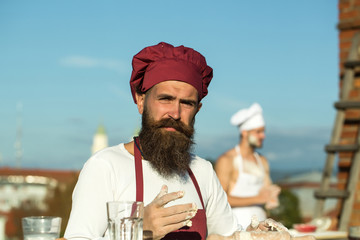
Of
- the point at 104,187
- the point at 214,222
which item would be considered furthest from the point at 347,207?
the point at 104,187

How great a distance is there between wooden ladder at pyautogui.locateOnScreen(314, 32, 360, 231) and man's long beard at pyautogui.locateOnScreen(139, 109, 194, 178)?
4.42 meters

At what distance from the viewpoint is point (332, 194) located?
652 centimetres

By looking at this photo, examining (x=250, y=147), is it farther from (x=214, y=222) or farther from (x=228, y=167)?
(x=214, y=222)

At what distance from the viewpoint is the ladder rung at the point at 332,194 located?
21.0 feet

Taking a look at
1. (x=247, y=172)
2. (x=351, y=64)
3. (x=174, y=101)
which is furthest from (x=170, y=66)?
(x=351, y=64)

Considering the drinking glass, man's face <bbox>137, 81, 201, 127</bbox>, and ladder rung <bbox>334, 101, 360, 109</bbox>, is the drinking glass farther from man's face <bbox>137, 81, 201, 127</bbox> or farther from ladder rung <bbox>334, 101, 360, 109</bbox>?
ladder rung <bbox>334, 101, 360, 109</bbox>

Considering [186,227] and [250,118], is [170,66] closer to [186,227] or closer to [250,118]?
[186,227]

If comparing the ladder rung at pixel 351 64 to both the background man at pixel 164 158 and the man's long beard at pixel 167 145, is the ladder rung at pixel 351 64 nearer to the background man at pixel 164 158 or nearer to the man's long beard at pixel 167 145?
the background man at pixel 164 158

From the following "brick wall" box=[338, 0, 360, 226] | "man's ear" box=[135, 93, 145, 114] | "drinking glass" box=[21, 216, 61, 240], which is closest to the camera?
"drinking glass" box=[21, 216, 61, 240]

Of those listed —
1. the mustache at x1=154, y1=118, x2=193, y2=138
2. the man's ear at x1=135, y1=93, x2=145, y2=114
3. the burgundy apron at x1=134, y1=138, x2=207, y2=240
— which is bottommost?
the burgundy apron at x1=134, y1=138, x2=207, y2=240

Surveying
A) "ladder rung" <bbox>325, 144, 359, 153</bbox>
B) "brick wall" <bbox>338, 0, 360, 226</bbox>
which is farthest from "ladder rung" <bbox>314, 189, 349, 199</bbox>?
"ladder rung" <bbox>325, 144, 359, 153</bbox>

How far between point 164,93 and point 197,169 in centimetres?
41

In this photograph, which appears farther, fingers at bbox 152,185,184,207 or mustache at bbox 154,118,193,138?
mustache at bbox 154,118,193,138

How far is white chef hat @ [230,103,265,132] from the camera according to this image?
230 inches
